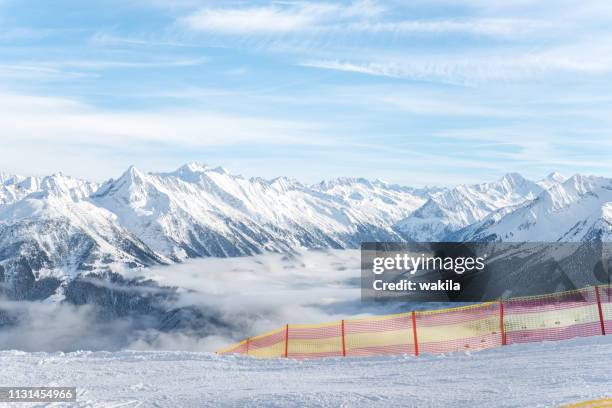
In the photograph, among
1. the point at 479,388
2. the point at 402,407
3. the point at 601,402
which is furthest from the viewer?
the point at 479,388

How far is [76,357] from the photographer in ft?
99.2

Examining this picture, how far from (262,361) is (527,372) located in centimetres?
1170

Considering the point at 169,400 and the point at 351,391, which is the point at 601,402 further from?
the point at 169,400

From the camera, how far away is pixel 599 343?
2439 centimetres

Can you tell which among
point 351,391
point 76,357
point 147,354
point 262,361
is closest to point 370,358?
point 262,361

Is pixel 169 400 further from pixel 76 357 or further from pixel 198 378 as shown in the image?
pixel 76 357

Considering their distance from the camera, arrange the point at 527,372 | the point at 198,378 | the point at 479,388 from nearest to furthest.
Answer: the point at 479,388
the point at 527,372
the point at 198,378

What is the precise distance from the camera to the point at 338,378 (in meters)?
22.5

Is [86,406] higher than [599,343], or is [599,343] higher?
[599,343]

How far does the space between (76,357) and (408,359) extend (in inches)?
625

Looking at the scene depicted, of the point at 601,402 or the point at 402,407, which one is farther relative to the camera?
the point at 402,407

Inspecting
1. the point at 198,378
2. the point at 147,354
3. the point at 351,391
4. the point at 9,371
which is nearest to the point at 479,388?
the point at 351,391

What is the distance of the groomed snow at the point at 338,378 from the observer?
18.2m

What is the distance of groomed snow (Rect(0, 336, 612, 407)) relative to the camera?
1819 cm
